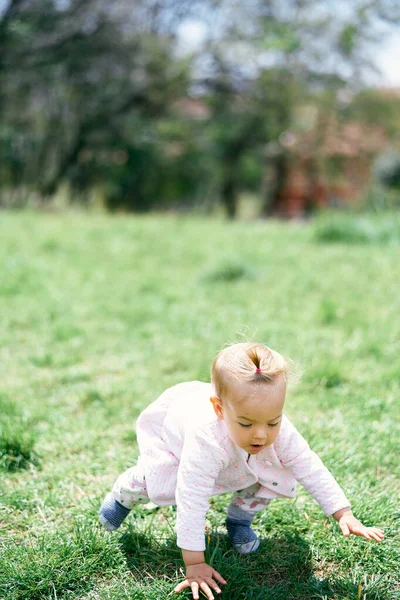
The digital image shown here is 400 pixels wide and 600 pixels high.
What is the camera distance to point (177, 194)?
746 inches

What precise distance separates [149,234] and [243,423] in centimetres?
623

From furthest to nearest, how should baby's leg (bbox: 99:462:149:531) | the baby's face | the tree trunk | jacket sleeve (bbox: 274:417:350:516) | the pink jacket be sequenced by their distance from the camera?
the tree trunk, baby's leg (bbox: 99:462:149:531), jacket sleeve (bbox: 274:417:350:516), the pink jacket, the baby's face

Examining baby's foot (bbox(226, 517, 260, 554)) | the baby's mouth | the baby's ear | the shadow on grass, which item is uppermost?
the baby's ear

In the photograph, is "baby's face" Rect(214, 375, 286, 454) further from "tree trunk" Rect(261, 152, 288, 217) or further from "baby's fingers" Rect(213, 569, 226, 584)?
"tree trunk" Rect(261, 152, 288, 217)

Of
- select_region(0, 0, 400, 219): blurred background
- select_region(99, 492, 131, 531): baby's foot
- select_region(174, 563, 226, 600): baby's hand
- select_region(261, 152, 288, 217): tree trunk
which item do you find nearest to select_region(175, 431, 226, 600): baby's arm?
select_region(174, 563, 226, 600): baby's hand

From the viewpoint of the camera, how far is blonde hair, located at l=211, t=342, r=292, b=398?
196cm

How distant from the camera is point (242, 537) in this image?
7.52 feet

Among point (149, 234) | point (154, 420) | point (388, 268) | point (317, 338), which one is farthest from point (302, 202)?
point (154, 420)

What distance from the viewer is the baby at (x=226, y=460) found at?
1.99 metres

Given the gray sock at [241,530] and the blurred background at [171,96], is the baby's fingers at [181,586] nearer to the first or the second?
the gray sock at [241,530]

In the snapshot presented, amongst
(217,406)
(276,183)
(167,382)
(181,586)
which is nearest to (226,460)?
(217,406)

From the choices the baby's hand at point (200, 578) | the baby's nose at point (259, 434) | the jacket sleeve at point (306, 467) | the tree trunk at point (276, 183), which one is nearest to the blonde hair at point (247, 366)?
the baby's nose at point (259, 434)

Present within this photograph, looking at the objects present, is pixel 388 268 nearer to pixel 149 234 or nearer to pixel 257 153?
pixel 149 234

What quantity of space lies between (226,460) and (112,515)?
0.56 meters
